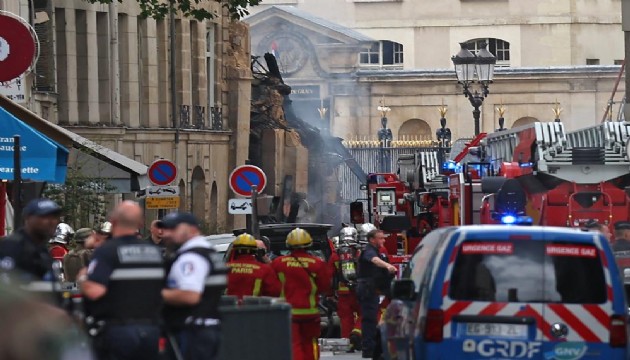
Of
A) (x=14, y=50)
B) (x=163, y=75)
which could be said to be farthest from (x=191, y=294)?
(x=163, y=75)

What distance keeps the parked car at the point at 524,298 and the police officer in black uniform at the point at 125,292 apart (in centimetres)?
224

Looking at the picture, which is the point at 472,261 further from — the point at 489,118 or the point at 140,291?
the point at 489,118

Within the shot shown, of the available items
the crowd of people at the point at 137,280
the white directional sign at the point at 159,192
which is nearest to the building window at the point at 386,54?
the white directional sign at the point at 159,192

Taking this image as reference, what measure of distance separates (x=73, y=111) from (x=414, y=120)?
194 ft

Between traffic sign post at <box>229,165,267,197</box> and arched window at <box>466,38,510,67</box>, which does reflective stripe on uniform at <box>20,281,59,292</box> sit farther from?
arched window at <box>466,38,510,67</box>

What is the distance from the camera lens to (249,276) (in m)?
18.0

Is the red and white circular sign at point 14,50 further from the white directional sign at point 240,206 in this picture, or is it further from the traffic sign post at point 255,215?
the white directional sign at point 240,206

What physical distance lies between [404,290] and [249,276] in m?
3.92

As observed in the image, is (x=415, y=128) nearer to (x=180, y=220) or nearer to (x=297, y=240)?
(x=297, y=240)

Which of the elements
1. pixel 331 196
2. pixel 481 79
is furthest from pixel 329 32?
pixel 481 79

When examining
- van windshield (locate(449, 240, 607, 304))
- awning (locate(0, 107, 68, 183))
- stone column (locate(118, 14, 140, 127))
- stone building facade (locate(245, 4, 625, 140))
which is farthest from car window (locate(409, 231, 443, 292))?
stone building facade (locate(245, 4, 625, 140))

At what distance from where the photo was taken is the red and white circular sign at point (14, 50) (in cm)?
1845

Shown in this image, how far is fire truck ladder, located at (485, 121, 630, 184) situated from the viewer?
24562 mm

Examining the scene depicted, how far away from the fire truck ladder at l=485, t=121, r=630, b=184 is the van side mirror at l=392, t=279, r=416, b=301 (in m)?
10.4
